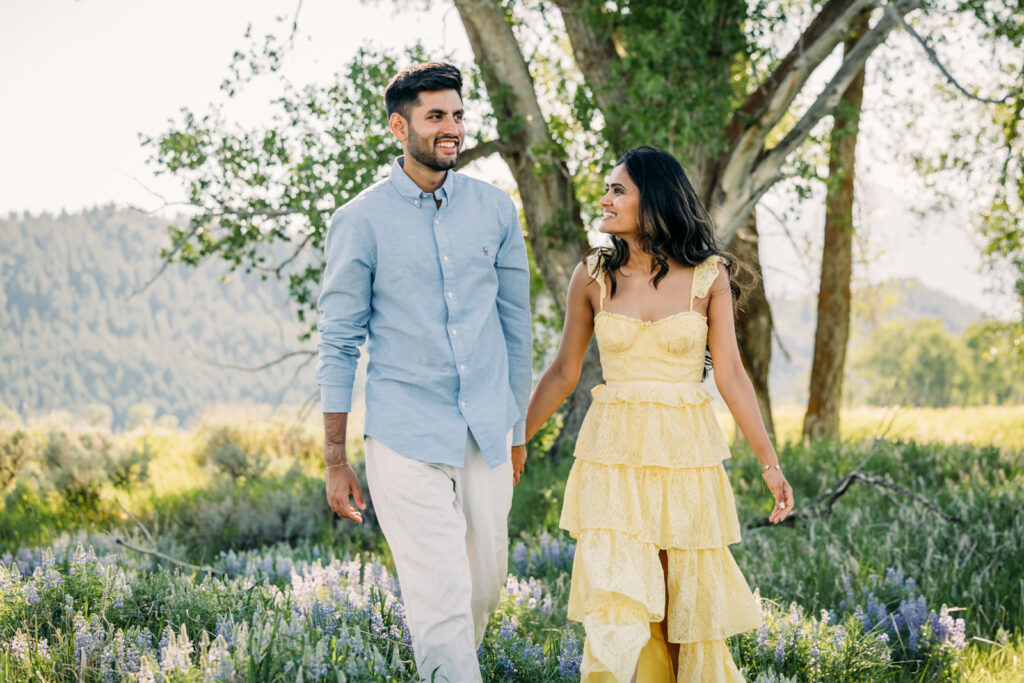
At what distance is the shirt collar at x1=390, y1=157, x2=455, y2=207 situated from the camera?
3.40 metres

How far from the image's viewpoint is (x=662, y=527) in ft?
10.9

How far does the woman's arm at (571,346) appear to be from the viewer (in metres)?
3.56

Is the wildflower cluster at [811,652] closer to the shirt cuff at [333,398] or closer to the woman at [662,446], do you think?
the woman at [662,446]

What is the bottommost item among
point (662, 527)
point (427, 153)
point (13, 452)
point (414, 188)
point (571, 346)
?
point (13, 452)

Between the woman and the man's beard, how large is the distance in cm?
65

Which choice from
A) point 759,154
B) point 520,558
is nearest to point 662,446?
point 520,558

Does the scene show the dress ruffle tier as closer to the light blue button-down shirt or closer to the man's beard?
the light blue button-down shirt

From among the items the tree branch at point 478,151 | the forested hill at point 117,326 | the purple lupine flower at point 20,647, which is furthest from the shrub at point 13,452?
the forested hill at point 117,326

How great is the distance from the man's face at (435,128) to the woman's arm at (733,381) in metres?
1.15

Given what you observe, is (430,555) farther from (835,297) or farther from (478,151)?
(835,297)

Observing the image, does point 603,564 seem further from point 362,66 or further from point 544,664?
point 362,66

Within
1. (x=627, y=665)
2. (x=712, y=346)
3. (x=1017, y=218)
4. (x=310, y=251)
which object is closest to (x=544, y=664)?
(x=627, y=665)

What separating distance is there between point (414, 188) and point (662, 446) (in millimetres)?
1366

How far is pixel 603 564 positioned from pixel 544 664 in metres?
0.82
